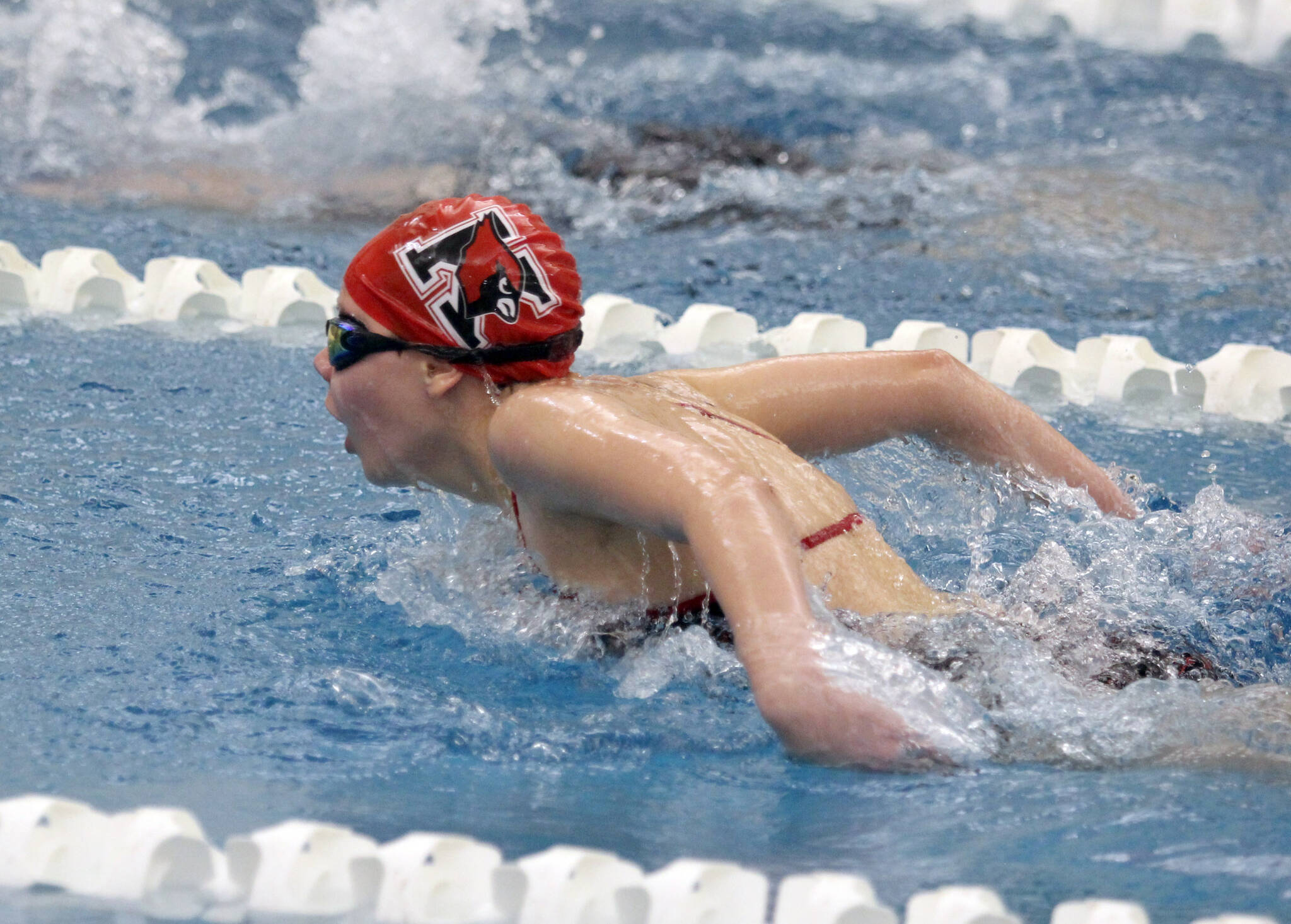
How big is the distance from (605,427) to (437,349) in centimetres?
37

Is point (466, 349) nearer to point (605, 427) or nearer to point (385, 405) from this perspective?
point (385, 405)

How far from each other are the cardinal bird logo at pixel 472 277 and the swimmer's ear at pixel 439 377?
0.15 ft

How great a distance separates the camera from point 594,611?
2.01 meters

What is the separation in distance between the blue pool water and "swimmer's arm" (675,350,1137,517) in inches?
3.6

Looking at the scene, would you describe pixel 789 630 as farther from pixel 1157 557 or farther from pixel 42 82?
pixel 42 82

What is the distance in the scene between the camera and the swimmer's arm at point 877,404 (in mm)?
2203

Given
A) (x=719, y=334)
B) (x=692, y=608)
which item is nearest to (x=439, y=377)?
(x=692, y=608)

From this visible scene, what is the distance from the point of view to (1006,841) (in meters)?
1.60

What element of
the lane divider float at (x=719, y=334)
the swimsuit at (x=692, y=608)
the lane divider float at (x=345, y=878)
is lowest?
the lane divider float at (x=345, y=878)

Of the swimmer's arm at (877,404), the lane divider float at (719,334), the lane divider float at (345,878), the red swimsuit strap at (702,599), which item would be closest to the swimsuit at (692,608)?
the red swimsuit strap at (702,599)

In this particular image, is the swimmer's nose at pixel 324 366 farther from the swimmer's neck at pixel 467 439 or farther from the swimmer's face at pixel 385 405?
the swimmer's neck at pixel 467 439

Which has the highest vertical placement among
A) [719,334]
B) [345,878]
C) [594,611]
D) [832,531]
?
[719,334]

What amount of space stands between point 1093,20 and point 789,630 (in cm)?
703

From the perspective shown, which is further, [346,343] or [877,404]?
[877,404]
